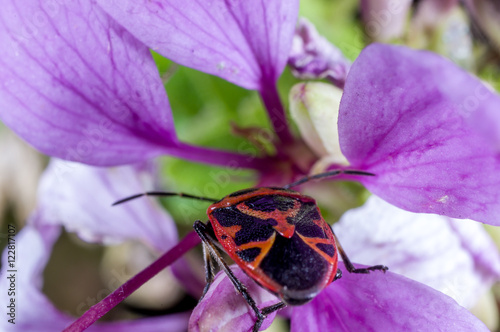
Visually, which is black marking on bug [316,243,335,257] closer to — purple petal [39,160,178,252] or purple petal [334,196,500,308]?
purple petal [334,196,500,308]

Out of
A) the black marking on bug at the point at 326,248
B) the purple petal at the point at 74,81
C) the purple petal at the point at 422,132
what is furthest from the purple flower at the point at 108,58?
the black marking on bug at the point at 326,248

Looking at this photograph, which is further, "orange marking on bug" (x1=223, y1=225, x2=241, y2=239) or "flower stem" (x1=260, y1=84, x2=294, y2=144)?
"flower stem" (x1=260, y1=84, x2=294, y2=144)

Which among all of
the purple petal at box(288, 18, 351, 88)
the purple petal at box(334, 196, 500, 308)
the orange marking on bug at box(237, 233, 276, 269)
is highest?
the purple petal at box(288, 18, 351, 88)

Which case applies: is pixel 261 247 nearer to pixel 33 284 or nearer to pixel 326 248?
pixel 326 248

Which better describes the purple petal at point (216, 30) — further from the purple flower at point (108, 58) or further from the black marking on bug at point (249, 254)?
the black marking on bug at point (249, 254)

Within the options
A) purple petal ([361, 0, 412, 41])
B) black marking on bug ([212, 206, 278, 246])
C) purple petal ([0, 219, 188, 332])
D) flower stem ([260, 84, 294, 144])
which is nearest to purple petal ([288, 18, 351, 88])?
flower stem ([260, 84, 294, 144])

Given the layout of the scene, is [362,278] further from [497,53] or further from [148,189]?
[497,53]

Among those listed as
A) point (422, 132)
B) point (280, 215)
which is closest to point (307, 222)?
point (280, 215)
